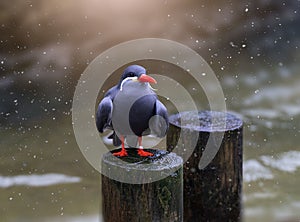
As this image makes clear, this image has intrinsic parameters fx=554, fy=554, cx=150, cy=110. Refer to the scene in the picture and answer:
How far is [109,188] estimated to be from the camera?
1697mm

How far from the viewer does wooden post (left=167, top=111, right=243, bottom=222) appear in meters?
2.13

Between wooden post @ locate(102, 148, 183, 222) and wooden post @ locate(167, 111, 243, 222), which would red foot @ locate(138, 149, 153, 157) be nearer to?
wooden post @ locate(102, 148, 183, 222)

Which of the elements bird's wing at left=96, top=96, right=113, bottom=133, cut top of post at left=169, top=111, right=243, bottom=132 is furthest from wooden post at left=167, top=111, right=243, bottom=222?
bird's wing at left=96, top=96, right=113, bottom=133

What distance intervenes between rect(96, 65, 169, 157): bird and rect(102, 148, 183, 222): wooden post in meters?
0.18

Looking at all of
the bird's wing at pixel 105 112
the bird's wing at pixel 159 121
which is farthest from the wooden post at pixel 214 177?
the bird's wing at pixel 105 112

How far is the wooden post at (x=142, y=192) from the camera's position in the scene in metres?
1.65

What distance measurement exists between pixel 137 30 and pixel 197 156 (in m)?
2.67

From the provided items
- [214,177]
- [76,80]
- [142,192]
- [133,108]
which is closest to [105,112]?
[133,108]

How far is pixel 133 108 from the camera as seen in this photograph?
1888mm

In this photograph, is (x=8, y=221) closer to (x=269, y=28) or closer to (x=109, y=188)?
(x=109, y=188)

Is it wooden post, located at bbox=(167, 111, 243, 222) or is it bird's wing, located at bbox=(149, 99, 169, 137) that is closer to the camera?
bird's wing, located at bbox=(149, 99, 169, 137)

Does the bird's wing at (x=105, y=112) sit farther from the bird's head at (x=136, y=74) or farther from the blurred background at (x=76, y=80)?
the blurred background at (x=76, y=80)

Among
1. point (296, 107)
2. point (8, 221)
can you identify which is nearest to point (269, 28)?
point (296, 107)

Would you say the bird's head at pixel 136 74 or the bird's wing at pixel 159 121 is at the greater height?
the bird's head at pixel 136 74
